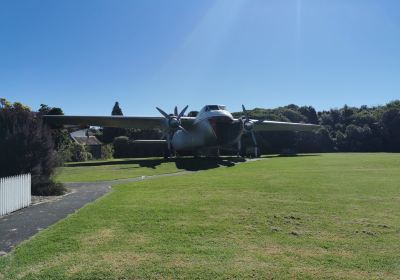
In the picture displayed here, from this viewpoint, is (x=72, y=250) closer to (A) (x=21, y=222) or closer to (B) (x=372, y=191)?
(A) (x=21, y=222)

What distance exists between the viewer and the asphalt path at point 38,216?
8.60 metres

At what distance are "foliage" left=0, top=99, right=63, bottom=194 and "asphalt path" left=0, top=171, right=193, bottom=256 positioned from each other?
1.43 metres

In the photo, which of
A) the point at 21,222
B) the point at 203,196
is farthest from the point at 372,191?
the point at 21,222

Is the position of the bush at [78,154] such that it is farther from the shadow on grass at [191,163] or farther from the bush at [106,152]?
the shadow on grass at [191,163]

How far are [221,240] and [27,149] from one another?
1143cm

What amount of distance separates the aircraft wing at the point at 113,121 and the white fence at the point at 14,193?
79.5 ft

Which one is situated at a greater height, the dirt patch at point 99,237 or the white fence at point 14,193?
the white fence at point 14,193

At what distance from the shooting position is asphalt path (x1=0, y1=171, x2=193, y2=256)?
28.2 ft

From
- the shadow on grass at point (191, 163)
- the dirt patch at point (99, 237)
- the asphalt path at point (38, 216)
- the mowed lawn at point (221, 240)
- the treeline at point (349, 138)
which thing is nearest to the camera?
the mowed lawn at point (221, 240)

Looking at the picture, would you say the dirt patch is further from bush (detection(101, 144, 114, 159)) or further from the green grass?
bush (detection(101, 144, 114, 159))

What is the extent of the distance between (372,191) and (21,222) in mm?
12632

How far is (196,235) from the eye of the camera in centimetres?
827

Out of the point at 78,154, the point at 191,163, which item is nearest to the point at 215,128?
the point at 191,163

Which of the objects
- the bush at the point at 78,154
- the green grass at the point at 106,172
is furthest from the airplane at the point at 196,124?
the bush at the point at 78,154
